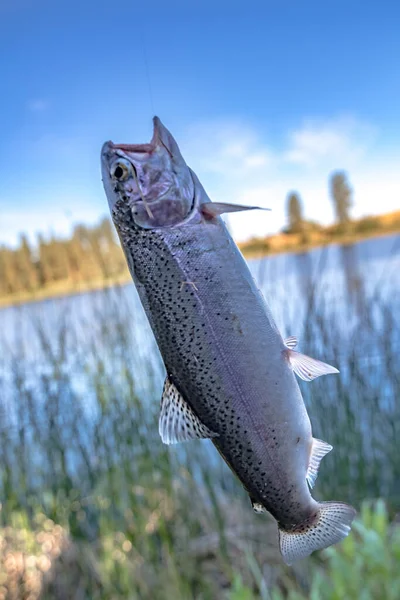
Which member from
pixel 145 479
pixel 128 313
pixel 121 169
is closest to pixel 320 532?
pixel 121 169

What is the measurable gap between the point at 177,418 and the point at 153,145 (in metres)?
0.42

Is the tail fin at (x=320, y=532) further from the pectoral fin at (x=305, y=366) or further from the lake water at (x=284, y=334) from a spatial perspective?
the lake water at (x=284, y=334)

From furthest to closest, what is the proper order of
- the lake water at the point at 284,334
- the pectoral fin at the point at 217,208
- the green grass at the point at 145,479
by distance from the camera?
the lake water at the point at 284,334 < the green grass at the point at 145,479 < the pectoral fin at the point at 217,208

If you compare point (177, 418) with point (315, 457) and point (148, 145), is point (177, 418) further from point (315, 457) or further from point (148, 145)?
point (148, 145)

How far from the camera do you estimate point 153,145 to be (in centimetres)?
84

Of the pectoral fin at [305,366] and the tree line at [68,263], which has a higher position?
the tree line at [68,263]

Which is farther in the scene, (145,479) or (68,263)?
(68,263)

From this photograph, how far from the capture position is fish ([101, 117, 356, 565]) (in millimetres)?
742

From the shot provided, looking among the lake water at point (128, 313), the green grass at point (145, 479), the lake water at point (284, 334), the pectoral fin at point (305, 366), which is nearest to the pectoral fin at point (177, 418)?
the pectoral fin at point (305, 366)

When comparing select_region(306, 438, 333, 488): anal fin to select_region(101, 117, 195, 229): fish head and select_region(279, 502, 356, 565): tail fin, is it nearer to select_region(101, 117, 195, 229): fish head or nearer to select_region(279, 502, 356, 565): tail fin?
select_region(279, 502, 356, 565): tail fin

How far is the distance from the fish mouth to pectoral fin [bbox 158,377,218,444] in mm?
357

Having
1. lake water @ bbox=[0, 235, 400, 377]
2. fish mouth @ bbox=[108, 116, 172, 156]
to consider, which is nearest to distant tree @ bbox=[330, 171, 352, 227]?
lake water @ bbox=[0, 235, 400, 377]

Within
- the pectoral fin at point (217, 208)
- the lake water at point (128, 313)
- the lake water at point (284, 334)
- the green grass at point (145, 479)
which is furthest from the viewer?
the lake water at point (128, 313)

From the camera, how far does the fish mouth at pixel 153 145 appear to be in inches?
32.5
